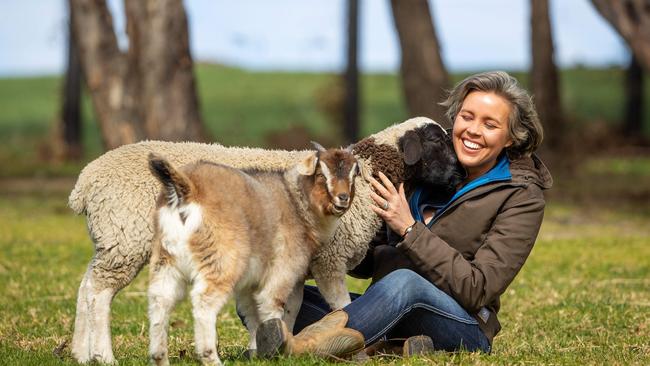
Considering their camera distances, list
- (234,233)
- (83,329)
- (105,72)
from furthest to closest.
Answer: (105,72)
(83,329)
(234,233)

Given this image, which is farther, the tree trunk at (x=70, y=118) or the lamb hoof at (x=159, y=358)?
the tree trunk at (x=70, y=118)

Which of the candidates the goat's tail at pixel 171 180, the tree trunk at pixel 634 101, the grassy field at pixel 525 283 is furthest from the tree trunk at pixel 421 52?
the tree trunk at pixel 634 101

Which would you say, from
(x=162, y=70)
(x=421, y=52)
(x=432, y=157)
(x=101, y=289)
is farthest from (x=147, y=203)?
(x=421, y=52)

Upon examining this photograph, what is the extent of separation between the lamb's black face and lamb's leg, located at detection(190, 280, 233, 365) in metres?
2.05

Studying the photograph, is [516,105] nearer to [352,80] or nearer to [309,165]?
[309,165]

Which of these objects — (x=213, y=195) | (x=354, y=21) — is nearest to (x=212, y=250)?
(x=213, y=195)

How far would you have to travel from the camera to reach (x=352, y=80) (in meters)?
27.2

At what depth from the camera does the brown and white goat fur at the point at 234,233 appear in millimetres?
5434

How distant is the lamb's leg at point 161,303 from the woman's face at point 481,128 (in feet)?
6.55

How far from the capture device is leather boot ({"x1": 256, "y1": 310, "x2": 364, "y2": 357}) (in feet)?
18.7

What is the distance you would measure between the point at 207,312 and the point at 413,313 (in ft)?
4.40

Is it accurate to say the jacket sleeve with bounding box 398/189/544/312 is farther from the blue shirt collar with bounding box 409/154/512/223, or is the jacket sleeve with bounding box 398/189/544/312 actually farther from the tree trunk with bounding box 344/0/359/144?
A: the tree trunk with bounding box 344/0/359/144

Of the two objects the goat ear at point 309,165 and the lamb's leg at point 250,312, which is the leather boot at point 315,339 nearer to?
the lamb's leg at point 250,312

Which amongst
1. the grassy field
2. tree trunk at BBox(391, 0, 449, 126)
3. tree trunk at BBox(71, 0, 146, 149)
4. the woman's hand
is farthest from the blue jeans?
tree trunk at BBox(391, 0, 449, 126)
